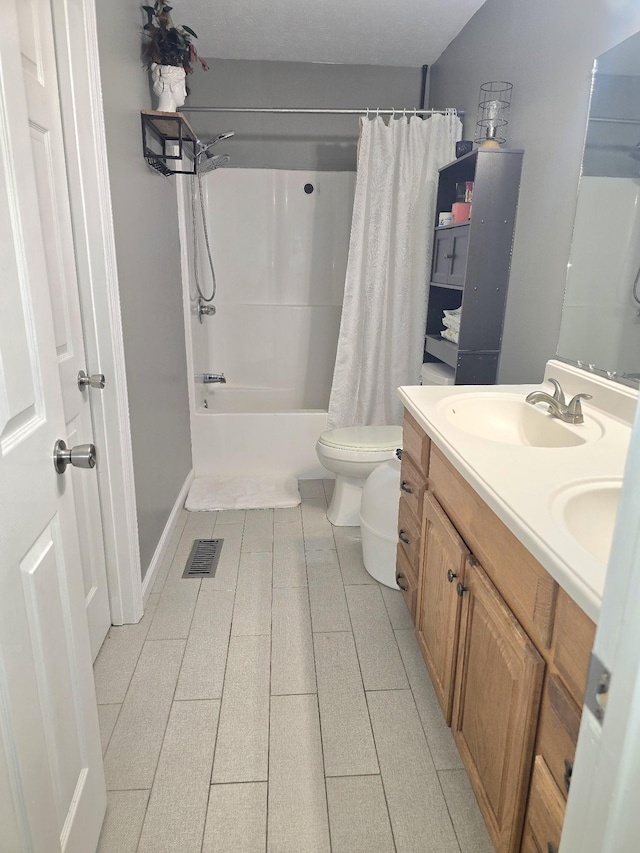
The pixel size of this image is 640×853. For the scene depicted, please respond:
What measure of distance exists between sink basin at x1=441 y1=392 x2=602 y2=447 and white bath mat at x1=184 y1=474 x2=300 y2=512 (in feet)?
4.90

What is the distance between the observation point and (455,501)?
1.39 meters

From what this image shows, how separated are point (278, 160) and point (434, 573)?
303cm

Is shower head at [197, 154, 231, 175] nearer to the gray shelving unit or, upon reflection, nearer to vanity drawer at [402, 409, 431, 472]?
the gray shelving unit

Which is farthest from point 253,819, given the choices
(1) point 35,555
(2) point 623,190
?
(2) point 623,190

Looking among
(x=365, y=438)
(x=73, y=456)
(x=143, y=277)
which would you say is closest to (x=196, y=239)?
(x=143, y=277)

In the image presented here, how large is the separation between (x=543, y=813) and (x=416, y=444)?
1017 mm

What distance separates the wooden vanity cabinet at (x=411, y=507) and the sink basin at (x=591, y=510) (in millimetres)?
585

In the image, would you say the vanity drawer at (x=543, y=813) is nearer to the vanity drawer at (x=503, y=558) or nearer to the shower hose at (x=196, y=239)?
the vanity drawer at (x=503, y=558)

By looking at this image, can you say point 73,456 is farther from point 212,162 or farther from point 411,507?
point 212,162

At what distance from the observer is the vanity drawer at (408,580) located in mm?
1790

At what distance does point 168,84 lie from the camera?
224 cm

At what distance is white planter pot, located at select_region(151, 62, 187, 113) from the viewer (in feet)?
7.34

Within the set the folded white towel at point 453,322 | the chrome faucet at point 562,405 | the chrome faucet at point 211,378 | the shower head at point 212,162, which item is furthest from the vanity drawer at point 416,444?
the shower head at point 212,162

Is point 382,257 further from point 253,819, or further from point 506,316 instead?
point 253,819
